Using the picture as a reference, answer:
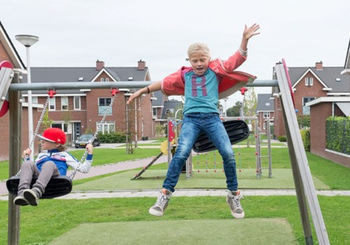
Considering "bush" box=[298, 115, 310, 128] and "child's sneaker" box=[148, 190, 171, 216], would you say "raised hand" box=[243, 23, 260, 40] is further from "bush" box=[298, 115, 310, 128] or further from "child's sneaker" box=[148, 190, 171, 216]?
"bush" box=[298, 115, 310, 128]

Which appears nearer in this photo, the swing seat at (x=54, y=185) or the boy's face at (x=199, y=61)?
the boy's face at (x=199, y=61)

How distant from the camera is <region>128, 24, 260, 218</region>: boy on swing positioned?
13.4 ft

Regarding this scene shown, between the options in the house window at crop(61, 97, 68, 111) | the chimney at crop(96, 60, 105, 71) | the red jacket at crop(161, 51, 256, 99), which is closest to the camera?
the red jacket at crop(161, 51, 256, 99)

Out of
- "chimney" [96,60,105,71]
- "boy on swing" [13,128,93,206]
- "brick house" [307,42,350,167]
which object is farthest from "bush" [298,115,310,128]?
"boy on swing" [13,128,93,206]

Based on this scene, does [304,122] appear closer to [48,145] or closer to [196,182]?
[196,182]

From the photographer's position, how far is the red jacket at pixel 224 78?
13.9ft

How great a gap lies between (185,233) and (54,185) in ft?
8.40

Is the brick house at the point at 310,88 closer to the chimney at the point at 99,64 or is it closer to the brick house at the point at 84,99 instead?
the brick house at the point at 84,99

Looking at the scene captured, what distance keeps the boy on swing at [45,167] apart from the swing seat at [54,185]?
0.08m

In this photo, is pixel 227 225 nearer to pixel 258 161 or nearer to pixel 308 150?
pixel 258 161

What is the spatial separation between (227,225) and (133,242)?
159 centimetres

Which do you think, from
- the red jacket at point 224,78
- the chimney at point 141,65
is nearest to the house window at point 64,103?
the chimney at point 141,65

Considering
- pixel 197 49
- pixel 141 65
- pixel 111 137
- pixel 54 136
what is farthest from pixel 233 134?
pixel 141 65

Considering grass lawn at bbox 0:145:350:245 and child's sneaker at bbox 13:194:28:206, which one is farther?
grass lawn at bbox 0:145:350:245
